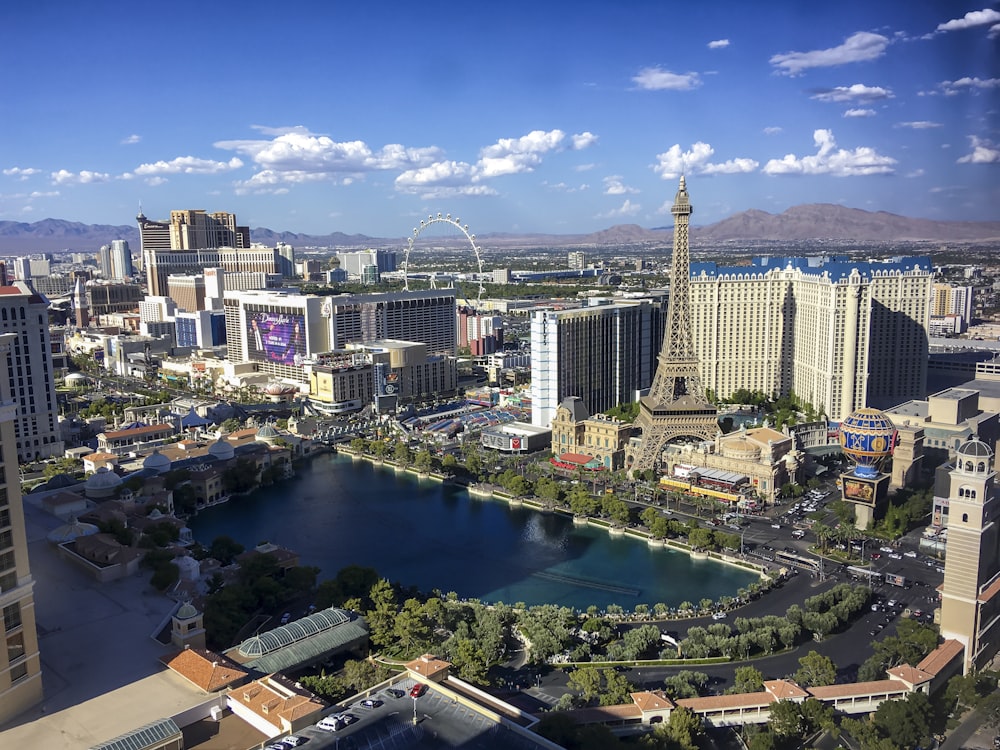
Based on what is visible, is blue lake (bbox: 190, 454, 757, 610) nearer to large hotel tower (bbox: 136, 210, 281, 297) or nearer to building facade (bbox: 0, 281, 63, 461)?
building facade (bbox: 0, 281, 63, 461)

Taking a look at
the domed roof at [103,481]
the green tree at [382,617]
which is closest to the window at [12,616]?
the green tree at [382,617]

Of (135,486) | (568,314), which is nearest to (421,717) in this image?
Answer: (135,486)

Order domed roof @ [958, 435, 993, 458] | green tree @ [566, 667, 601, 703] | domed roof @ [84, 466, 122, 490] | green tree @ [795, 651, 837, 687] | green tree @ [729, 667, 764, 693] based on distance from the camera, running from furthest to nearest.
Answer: domed roof @ [84, 466, 122, 490] → domed roof @ [958, 435, 993, 458] → green tree @ [795, 651, 837, 687] → green tree @ [729, 667, 764, 693] → green tree @ [566, 667, 601, 703]

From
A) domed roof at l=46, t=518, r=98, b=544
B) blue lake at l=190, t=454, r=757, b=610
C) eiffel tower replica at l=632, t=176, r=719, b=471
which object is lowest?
blue lake at l=190, t=454, r=757, b=610

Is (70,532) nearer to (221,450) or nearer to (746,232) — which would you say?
(221,450)

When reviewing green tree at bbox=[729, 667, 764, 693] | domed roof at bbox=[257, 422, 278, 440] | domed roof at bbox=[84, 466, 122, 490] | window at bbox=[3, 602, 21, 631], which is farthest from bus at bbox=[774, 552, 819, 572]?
domed roof at bbox=[257, 422, 278, 440]


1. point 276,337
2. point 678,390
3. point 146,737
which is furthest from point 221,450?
point 146,737

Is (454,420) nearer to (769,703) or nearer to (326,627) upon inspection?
(326,627)
